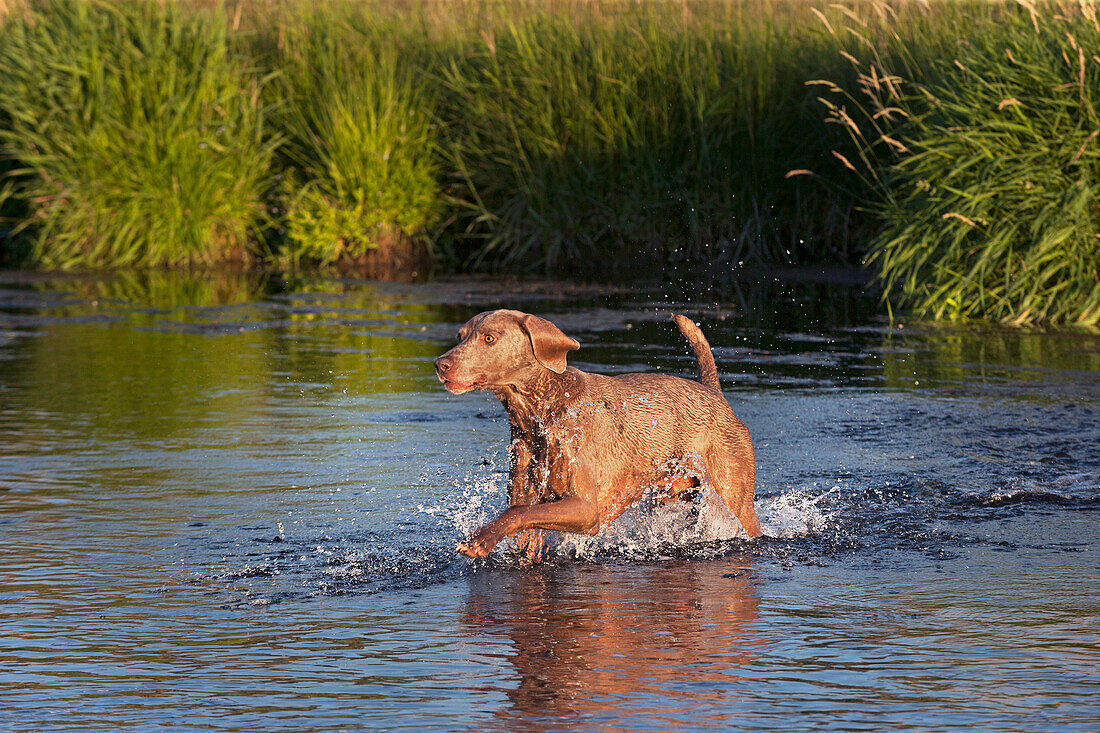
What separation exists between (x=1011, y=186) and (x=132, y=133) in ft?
31.3

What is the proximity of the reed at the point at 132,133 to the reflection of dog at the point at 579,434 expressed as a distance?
37.8ft

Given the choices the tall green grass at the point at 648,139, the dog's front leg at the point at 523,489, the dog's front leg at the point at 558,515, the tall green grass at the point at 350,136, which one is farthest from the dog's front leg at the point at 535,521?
the tall green grass at the point at 350,136

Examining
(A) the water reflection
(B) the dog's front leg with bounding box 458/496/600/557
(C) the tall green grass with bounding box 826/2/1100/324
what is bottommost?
(A) the water reflection

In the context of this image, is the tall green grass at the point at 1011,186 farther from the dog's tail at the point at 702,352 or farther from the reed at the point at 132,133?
the reed at the point at 132,133

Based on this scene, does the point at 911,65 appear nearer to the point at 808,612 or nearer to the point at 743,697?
the point at 808,612

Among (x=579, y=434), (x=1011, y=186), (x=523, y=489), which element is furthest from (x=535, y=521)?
(x=1011, y=186)

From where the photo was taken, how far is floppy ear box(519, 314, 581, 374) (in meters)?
6.06

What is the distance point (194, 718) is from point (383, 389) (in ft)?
20.7

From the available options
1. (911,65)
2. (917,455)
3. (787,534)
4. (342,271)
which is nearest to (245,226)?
(342,271)

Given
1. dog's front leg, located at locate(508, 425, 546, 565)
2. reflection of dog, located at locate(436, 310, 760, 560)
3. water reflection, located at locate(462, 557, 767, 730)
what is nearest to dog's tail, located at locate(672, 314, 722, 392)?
reflection of dog, located at locate(436, 310, 760, 560)

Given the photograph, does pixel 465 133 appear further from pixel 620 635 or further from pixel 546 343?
pixel 620 635

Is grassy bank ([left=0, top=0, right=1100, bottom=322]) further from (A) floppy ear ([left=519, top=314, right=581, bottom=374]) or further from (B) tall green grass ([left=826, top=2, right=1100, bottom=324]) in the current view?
(A) floppy ear ([left=519, top=314, right=581, bottom=374])

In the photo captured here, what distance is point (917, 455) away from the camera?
8.40 m

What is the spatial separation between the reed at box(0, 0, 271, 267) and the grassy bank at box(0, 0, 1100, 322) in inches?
1.4
